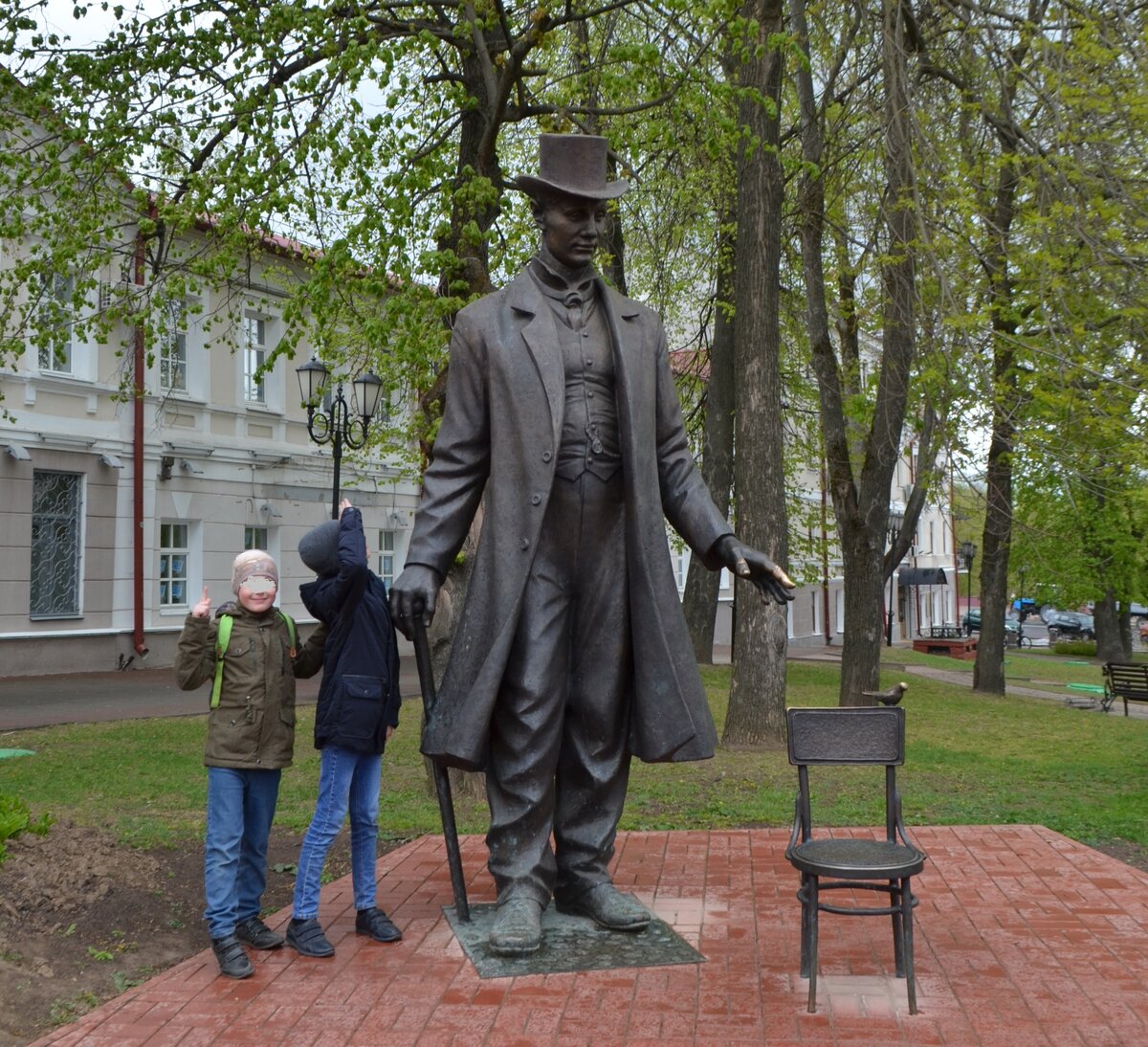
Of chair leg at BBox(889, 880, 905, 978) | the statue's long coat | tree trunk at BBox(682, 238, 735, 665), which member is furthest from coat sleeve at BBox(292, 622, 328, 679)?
tree trunk at BBox(682, 238, 735, 665)

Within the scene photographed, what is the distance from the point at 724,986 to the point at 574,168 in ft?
A: 9.84

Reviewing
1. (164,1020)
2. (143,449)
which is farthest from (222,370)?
(164,1020)

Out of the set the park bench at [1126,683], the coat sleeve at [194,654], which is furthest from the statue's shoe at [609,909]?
the park bench at [1126,683]

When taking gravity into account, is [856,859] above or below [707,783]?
above

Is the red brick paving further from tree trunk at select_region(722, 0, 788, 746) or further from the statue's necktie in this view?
tree trunk at select_region(722, 0, 788, 746)

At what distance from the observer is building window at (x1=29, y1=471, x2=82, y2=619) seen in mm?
20391

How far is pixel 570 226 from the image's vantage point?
529cm

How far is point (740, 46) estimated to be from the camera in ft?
32.6

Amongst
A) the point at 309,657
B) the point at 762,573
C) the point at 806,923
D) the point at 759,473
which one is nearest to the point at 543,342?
the point at 762,573

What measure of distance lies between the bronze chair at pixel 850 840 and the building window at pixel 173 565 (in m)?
19.4

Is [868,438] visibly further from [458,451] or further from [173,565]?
[173,565]

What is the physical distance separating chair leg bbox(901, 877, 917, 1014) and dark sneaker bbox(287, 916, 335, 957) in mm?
2068

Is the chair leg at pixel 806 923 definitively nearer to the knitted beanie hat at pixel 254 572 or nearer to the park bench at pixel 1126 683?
the knitted beanie hat at pixel 254 572

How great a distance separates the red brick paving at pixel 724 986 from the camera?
418 cm
